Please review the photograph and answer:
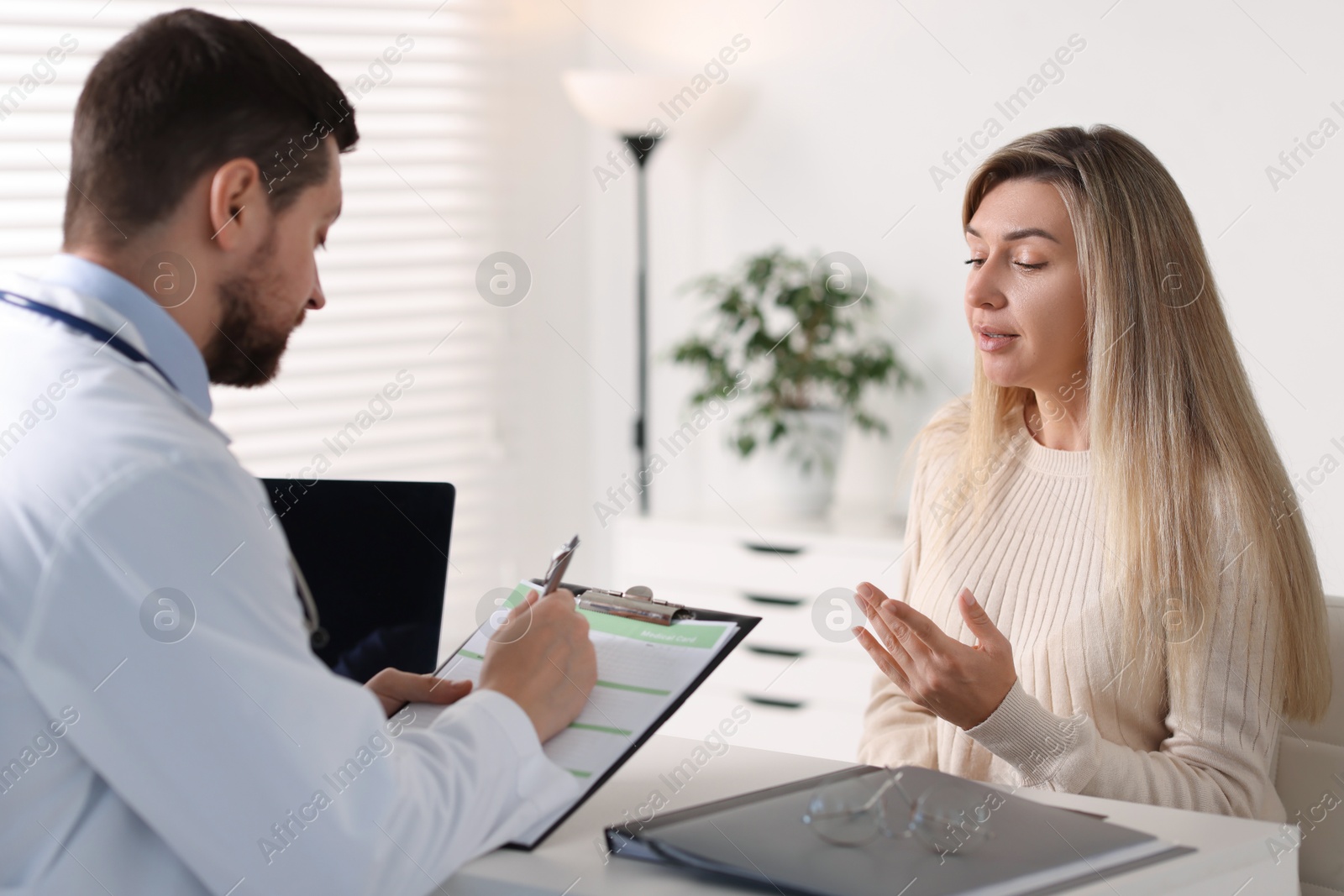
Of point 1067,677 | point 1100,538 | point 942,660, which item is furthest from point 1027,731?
point 1100,538

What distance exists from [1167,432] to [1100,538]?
0.17m

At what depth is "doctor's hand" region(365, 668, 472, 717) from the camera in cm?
116

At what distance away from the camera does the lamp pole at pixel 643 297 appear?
11.5 feet

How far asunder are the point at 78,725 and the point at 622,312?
3.13m

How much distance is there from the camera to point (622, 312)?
389cm

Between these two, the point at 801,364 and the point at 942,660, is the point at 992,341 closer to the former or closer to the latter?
the point at 942,660

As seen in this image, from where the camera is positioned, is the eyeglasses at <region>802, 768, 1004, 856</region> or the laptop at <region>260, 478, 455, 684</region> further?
the laptop at <region>260, 478, 455, 684</region>

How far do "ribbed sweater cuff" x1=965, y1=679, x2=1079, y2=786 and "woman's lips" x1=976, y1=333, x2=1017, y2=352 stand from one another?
21.0 inches

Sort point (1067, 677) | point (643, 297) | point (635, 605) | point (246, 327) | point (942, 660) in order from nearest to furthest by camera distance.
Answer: point (246, 327)
point (635, 605)
point (942, 660)
point (1067, 677)
point (643, 297)

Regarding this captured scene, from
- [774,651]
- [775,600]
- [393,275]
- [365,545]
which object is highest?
[365,545]

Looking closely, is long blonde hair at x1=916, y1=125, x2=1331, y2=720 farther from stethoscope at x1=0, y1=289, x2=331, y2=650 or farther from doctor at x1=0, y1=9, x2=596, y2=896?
stethoscope at x1=0, y1=289, x2=331, y2=650

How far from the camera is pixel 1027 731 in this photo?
1.37m

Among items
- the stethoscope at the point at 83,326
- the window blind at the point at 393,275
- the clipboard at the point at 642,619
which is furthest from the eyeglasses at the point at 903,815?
the window blind at the point at 393,275

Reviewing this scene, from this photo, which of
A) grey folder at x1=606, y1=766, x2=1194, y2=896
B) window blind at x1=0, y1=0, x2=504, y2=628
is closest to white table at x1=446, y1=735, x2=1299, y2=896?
grey folder at x1=606, y1=766, x2=1194, y2=896
